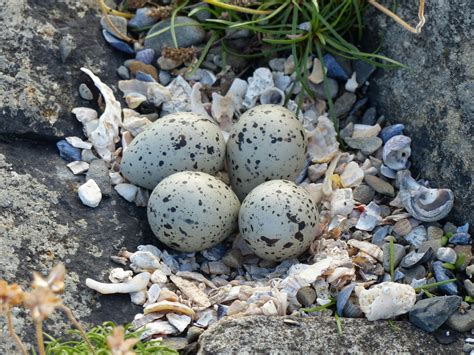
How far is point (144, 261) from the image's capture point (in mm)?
2740

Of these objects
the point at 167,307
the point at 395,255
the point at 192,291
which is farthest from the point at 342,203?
the point at 167,307

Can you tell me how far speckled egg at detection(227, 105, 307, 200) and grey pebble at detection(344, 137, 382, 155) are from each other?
0.98 feet

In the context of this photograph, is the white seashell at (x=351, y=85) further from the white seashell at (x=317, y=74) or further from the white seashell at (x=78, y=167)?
the white seashell at (x=78, y=167)

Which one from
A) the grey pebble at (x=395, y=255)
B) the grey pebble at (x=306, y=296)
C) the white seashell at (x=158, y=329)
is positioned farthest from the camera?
the grey pebble at (x=395, y=255)

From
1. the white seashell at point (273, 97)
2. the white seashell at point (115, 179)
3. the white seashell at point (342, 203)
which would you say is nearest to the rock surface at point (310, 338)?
the white seashell at point (342, 203)

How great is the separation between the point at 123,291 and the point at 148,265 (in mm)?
130

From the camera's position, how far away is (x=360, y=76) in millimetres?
3252

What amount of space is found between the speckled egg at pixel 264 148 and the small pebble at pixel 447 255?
20.8 inches

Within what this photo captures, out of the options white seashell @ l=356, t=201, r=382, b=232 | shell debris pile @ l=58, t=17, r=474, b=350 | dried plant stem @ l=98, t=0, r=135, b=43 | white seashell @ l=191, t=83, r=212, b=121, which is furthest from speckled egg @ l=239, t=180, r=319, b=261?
dried plant stem @ l=98, t=0, r=135, b=43

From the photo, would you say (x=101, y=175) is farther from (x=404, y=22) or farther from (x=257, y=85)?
(x=404, y=22)

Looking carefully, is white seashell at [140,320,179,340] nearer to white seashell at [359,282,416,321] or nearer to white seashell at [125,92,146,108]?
white seashell at [359,282,416,321]

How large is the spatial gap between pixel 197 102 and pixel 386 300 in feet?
3.50

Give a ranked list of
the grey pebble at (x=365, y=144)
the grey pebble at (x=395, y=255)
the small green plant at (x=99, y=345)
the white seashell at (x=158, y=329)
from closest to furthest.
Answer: the small green plant at (x=99, y=345)
the white seashell at (x=158, y=329)
the grey pebble at (x=395, y=255)
the grey pebble at (x=365, y=144)

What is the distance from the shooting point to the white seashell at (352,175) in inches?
118
